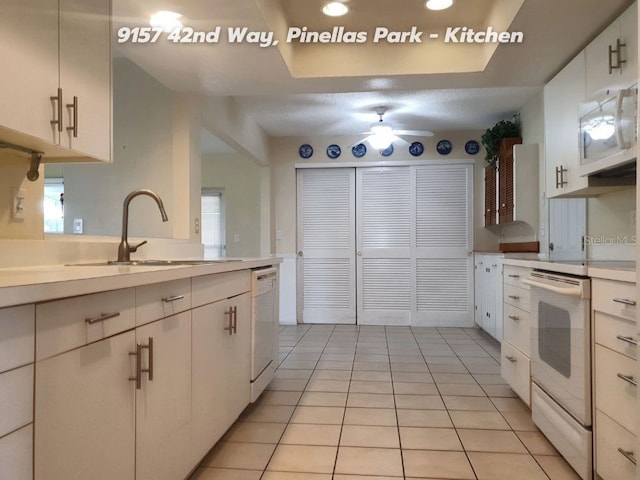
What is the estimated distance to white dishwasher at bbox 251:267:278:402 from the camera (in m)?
2.50

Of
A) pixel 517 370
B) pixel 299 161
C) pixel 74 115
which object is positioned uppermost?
pixel 299 161

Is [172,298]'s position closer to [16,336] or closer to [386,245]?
[16,336]

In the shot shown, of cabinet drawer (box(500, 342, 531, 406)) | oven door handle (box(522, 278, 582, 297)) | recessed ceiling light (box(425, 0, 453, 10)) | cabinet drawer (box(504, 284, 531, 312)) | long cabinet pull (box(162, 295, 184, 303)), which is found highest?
recessed ceiling light (box(425, 0, 453, 10))

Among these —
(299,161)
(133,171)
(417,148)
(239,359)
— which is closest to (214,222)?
(299,161)

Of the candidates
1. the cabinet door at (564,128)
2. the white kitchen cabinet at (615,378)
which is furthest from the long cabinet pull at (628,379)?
the cabinet door at (564,128)

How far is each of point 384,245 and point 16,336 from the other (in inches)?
195

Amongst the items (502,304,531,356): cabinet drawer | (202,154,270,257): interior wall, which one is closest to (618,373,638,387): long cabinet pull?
(502,304,531,356): cabinet drawer

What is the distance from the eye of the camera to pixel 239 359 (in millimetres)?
2254

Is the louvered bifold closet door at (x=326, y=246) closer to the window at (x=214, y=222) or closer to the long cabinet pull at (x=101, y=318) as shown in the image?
the window at (x=214, y=222)

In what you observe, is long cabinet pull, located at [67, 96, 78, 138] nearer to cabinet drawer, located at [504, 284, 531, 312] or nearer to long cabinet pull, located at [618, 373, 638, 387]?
long cabinet pull, located at [618, 373, 638, 387]

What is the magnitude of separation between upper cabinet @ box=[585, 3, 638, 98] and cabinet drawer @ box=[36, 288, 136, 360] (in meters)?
2.32

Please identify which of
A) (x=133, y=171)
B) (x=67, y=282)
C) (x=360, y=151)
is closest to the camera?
(x=67, y=282)

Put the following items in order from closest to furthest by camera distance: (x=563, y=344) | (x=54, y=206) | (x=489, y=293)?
1. (x=563, y=344)
2. (x=54, y=206)
3. (x=489, y=293)

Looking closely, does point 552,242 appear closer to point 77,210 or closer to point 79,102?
point 79,102
